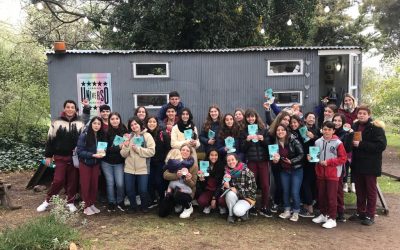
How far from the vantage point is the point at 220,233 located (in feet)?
17.4

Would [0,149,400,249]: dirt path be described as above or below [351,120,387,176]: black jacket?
below

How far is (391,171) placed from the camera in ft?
36.3

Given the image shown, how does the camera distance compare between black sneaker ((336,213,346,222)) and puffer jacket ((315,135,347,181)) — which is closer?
puffer jacket ((315,135,347,181))

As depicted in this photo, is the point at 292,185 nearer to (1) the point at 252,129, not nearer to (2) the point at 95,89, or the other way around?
(1) the point at 252,129

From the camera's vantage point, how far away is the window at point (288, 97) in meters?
7.82

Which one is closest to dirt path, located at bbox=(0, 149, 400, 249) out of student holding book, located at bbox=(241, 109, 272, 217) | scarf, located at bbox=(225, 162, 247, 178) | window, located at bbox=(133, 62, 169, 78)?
student holding book, located at bbox=(241, 109, 272, 217)

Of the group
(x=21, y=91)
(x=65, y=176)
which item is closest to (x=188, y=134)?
(x=65, y=176)

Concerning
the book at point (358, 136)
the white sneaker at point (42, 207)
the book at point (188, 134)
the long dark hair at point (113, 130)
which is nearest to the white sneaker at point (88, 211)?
the white sneaker at point (42, 207)

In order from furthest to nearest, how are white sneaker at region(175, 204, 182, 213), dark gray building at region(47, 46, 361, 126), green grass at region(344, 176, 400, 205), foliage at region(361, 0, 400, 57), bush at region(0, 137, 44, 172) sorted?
foliage at region(361, 0, 400, 57), bush at region(0, 137, 44, 172), dark gray building at region(47, 46, 361, 126), green grass at region(344, 176, 400, 205), white sneaker at region(175, 204, 182, 213)

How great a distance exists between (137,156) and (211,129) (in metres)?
1.22

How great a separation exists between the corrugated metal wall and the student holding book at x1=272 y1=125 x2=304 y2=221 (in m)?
2.17

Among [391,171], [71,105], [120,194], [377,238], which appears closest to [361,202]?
[377,238]

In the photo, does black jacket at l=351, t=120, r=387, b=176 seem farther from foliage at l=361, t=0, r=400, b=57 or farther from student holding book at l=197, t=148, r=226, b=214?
foliage at l=361, t=0, r=400, b=57

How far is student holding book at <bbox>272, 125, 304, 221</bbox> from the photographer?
18.7 ft
